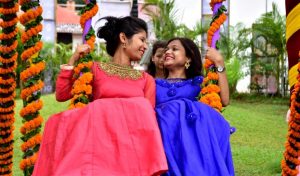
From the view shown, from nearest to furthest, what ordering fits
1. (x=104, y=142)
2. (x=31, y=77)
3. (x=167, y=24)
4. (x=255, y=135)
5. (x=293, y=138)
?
(x=293, y=138) < (x=104, y=142) < (x=31, y=77) < (x=255, y=135) < (x=167, y=24)

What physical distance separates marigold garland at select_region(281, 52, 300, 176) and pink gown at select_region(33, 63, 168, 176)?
572 mm

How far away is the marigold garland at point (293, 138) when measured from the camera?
232 cm

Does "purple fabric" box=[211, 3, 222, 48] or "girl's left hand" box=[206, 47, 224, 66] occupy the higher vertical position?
"purple fabric" box=[211, 3, 222, 48]

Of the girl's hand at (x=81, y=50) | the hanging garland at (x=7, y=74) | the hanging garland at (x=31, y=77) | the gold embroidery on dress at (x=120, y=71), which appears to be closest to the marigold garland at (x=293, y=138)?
the gold embroidery on dress at (x=120, y=71)

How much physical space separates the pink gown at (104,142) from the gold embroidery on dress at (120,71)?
0.79ft

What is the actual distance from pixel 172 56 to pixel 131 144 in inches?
31.5

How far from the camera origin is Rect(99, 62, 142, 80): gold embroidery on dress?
2978 millimetres

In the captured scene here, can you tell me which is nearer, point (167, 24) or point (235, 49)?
point (167, 24)

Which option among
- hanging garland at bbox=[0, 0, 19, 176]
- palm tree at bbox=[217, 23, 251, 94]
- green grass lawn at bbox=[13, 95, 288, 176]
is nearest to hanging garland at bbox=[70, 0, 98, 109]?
hanging garland at bbox=[0, 0, 19, 176]

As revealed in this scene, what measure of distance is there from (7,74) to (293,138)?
148 cm

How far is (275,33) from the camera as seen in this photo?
1343 cm

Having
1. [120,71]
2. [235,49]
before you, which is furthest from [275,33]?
[120,71]

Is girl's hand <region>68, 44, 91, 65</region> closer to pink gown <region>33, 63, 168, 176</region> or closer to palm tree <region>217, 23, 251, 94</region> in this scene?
pink gown <region>33, 63, 168, 176</region>

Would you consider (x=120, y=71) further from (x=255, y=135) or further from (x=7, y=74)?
(x=255, y=135)
